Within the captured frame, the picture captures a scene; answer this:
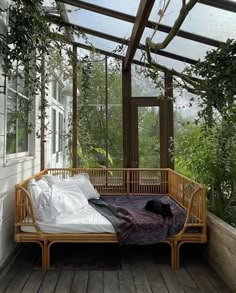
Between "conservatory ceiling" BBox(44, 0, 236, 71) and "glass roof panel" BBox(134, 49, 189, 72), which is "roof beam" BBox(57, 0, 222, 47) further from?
"glass roof panel" BBox(134, 49, 189, 72)

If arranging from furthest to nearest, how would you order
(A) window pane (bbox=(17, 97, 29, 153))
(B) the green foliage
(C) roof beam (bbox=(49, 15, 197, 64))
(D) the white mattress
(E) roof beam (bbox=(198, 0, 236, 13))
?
1. (C) roof beam (bbox=(49, 15, 197, 64))
2. (A) window pane (bbox=(17, 97, 29, 153))
3. (D) the white mattress
4. (E) roof beam (bbox=(198, 0, 236, 13))
5. (B) the green foliage

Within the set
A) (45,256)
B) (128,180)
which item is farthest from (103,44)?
(45,256)

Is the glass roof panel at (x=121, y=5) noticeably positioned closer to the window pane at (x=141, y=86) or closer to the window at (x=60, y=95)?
the window pane at (x=141, y=86)

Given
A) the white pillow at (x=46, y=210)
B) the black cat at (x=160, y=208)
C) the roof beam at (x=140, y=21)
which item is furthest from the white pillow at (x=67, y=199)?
the roof beam at (x=140, y=21)

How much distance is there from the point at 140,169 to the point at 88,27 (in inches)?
102

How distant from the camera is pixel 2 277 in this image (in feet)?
9.23

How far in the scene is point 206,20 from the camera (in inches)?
130

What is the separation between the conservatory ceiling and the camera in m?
3.11

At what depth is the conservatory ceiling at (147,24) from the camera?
122 inches

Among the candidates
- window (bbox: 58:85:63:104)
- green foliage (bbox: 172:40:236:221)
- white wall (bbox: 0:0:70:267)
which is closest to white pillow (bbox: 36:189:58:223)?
white wall (bbox: 0:0:70:267)

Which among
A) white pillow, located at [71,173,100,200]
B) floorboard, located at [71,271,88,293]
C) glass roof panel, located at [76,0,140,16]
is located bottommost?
floorboard, located at [71,271,88,293]

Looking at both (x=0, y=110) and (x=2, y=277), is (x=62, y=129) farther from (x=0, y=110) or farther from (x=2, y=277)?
(x=2, y=277)

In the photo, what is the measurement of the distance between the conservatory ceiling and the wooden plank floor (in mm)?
2625

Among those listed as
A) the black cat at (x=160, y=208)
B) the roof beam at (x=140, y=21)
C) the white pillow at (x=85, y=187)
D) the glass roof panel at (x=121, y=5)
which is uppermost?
the glass roof panel at (x=121, y=5)
